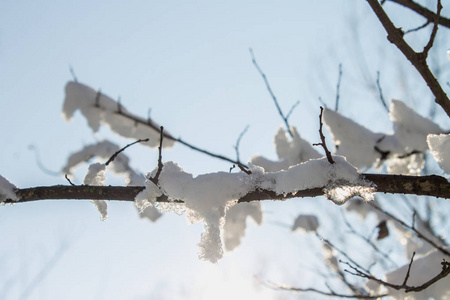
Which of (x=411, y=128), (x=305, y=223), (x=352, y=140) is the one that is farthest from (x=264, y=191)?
(x=305, y=223)

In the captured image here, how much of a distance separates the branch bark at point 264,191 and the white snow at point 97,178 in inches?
3.8

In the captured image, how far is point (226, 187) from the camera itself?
118 centimetres

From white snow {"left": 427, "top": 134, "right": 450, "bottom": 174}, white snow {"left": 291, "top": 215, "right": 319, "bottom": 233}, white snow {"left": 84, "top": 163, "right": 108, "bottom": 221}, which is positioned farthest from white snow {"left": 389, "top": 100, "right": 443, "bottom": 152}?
white snow {"left": 84, "top": 163, "right": 108, "bottom": 221}

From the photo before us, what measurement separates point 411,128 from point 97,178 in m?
2.07

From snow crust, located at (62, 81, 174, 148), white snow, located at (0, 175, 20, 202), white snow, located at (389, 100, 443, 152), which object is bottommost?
white snow, located at (0, 175, 20, 202)

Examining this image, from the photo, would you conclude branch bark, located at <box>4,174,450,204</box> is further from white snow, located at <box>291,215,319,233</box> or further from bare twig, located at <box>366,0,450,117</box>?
white snow, located at <box>291,215,319,233</box>

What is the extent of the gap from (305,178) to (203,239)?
0.41 m

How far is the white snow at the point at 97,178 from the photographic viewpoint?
1.42 metres

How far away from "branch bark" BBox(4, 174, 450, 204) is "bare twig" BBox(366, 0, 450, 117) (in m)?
0.27

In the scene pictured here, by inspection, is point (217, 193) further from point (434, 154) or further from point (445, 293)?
point (445, 293)

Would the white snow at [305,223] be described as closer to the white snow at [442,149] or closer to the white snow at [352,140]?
the white snow at [352,140]

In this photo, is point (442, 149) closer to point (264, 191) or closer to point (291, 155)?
point (264, 191)

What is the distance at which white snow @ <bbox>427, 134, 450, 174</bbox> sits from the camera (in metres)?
1.21

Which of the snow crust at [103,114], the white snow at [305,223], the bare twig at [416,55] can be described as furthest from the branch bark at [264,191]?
the white snow at [305,223]
